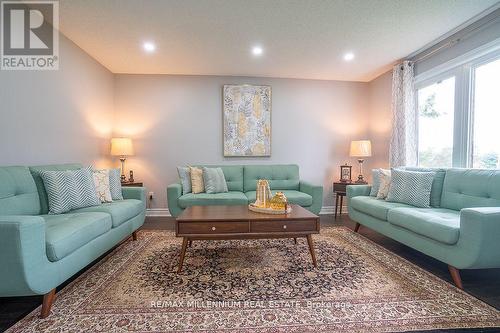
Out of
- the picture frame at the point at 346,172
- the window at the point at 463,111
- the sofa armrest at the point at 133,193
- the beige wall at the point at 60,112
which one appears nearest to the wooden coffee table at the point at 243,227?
the sofa armrest at the point at 133,193

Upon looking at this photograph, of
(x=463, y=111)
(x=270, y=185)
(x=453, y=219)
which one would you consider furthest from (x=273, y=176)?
(x=463, y=111)

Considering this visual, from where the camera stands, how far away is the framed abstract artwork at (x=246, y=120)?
4.30m

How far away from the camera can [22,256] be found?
4.52 feet

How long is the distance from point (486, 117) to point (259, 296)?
300cm

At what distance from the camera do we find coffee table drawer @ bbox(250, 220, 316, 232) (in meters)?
2.18

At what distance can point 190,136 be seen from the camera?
430 cm

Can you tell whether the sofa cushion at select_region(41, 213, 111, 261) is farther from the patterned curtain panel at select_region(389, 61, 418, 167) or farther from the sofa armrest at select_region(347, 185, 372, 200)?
the patterned curtain panel at select_region(389, 61, 418, 167)

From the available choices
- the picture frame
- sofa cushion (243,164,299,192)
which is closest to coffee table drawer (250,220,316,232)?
sofa cushion (243,164,299,192)

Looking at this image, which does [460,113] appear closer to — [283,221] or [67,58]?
[283,221]

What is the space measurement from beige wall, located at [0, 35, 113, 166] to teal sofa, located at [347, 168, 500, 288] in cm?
368

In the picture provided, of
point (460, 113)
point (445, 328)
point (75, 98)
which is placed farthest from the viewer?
point (75, 98)

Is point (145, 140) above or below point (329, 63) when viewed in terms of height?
below

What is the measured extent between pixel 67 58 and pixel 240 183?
109 inches

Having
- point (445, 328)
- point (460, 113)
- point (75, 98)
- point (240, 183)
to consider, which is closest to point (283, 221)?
point (445, 328)
